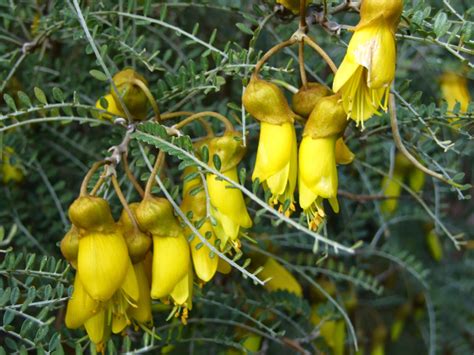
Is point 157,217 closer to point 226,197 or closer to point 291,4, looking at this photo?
point 226,197

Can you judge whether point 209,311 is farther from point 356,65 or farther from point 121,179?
point 356,65

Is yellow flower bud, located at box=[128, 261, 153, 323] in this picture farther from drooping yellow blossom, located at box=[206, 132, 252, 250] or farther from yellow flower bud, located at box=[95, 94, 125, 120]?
yellow flower bud, located at box=[95, 94, 125, 120]

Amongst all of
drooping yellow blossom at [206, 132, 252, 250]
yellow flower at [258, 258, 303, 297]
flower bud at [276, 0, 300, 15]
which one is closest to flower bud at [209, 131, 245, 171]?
drooping yellow blossom at [206, 132, 252, 250]

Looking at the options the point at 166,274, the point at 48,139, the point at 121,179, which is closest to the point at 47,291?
the point at 166,274

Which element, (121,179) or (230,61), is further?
(121,179)

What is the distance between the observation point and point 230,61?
108 cm

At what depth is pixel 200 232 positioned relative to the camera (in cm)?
104

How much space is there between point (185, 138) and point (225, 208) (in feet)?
0.37

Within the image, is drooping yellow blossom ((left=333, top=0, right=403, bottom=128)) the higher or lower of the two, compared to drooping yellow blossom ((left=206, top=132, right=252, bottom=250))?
higher

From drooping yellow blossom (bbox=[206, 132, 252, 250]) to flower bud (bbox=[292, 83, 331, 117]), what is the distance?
93mm

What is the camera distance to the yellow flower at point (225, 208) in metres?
1.02

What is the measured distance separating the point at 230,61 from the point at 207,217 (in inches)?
8.6

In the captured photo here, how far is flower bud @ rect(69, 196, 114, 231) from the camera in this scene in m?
0.98

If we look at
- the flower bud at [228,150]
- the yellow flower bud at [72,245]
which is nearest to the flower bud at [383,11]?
the flower bud at [228,150]
